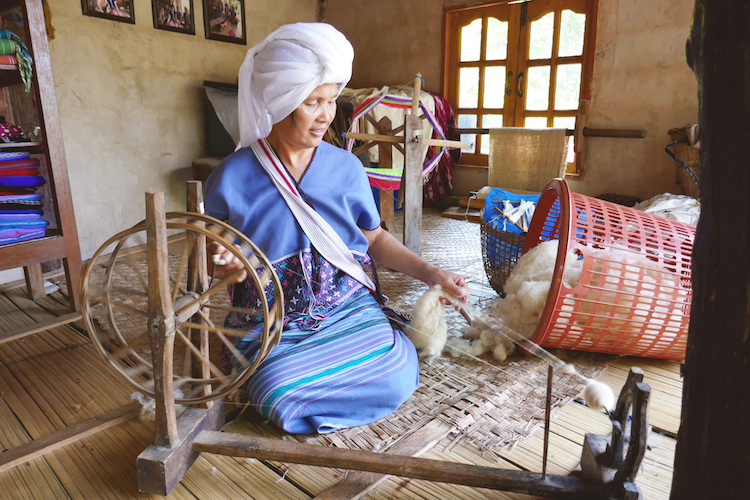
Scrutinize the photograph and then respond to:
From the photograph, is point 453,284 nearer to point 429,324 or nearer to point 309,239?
point 429,324

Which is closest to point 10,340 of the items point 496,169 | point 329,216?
point 329,216

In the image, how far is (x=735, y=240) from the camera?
0.68 meters

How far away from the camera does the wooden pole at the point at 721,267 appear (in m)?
0.65

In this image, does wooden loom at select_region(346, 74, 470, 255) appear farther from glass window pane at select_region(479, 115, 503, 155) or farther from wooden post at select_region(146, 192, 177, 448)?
glass window pane at select_region(479, 115, 503, 155)

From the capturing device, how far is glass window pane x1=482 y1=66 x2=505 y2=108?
4.58 metres

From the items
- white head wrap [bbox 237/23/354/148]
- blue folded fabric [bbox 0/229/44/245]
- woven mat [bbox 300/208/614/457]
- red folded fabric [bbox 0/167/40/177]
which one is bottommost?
woven mat [bbox 300/208/614/457]

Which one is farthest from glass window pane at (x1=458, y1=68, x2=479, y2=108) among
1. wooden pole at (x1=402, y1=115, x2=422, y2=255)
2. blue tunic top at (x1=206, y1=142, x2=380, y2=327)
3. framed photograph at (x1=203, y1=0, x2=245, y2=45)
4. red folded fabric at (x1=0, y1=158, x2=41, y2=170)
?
red folded fabric at (x1=0, y1=158, x2=41, y2=170)

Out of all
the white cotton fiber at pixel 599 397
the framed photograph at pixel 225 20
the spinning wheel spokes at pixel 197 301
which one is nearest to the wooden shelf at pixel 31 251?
the spinning wheel spokes at pixel 197 301

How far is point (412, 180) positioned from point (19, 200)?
1862 mm

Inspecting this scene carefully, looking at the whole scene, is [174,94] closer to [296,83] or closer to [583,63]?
[296,83]

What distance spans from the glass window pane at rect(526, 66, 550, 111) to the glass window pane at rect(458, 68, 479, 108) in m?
0.52

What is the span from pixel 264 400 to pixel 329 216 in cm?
58

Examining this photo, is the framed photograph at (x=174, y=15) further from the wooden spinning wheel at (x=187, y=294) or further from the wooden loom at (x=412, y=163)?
the wooden spinning wheel at (x=187, y=294)

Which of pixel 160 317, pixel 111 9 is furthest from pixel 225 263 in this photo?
pixel 111 9
